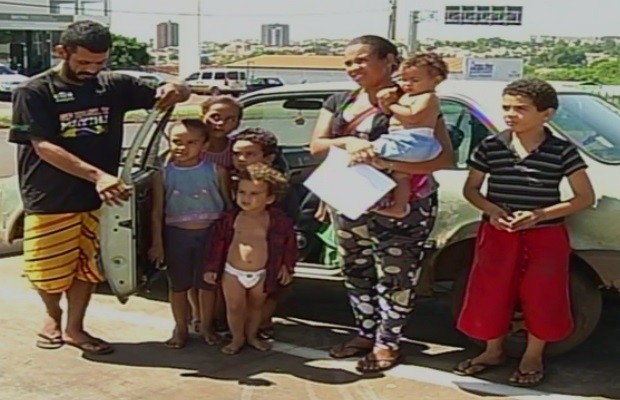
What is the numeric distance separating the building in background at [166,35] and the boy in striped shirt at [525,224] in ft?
265

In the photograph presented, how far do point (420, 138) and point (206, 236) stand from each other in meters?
1.39

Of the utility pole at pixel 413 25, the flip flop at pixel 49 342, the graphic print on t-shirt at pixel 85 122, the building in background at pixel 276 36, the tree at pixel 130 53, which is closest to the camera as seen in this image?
the graphic print on t-shirt at pixel 85 122

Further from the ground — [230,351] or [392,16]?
[392,16]

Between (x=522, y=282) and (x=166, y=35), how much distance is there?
9017 centimetres

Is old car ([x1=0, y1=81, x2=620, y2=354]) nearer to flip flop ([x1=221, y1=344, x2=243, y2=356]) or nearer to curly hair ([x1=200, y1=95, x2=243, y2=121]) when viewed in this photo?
curly hair ([x1=200, y1=95, x2=243, y2=121])

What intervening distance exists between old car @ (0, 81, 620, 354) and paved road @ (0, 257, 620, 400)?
1.05 feet

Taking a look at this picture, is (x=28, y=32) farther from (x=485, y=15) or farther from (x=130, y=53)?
(x=485, y=15)

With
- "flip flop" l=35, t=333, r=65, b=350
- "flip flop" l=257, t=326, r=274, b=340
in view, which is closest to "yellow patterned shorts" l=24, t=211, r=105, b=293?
"flip flop" l=35, t=333, r=65, b=350

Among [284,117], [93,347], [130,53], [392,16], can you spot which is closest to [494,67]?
[392,16]

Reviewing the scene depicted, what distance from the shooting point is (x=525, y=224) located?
462 cm

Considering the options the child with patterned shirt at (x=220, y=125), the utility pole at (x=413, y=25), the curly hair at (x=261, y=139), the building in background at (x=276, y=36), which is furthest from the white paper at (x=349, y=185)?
the building in background at (x=276, y=36)

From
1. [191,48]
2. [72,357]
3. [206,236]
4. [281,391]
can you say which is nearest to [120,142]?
[206,236]

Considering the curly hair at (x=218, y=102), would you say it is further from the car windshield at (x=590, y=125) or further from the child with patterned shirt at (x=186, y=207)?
the car windshield at (x=590, y=125)

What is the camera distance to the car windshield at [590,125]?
5145mm
